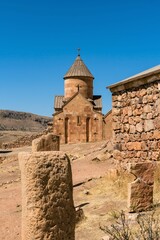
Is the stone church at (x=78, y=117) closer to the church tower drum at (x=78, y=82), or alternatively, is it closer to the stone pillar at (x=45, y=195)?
the church tower drum at (x=78, y=82)

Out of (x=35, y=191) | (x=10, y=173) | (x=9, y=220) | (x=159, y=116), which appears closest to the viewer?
(x=35, y=191)

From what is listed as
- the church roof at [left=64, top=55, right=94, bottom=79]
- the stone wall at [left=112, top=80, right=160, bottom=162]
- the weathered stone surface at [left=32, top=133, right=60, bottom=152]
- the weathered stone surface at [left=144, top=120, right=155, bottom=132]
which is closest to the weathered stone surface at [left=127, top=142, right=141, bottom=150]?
the stone wall at [left=112, top=80, right=160, bottom=162]

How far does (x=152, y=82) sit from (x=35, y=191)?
599 cm

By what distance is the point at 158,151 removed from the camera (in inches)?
336

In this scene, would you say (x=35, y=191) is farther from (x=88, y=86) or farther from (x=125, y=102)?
(x=88, y=86)

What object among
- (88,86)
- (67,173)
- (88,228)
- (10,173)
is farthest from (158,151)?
(88,86)

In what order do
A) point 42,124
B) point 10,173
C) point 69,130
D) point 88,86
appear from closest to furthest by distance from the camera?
point 10,173
point 69,130
point 88,86
point 42,124

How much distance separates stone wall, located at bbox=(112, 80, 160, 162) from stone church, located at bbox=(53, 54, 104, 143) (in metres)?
21.3

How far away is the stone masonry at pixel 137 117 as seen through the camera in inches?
341

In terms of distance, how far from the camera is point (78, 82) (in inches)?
1316

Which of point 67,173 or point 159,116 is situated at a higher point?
point 159,116

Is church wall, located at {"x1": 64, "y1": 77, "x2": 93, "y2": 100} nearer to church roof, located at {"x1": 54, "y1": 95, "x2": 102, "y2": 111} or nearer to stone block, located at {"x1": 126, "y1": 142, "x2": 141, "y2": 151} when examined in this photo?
church roof, located at {"x1": 54, "y1": 95, "x2": 102, "y2": 111}

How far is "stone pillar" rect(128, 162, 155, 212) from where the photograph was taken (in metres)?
6.16

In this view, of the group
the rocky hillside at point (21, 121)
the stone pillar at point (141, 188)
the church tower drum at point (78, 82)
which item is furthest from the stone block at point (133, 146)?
the rocky hillside at point (21, 121)
